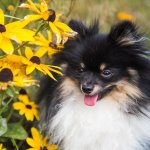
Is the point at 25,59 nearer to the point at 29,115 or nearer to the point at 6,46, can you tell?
the point at 6,46

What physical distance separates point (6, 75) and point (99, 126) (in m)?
0.75

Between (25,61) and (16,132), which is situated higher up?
(25,61)

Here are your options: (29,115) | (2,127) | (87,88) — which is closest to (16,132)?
(29,115)

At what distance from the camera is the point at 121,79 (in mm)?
3219

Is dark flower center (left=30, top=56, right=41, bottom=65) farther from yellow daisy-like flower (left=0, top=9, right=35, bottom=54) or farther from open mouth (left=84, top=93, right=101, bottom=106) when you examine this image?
open mouth (left=84, top=93, right=101, bottom=106)

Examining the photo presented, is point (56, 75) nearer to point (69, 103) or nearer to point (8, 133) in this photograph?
point (69, 103)

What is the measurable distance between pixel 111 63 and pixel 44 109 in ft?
2.20

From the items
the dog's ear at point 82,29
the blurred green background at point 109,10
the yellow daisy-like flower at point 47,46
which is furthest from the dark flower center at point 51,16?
the blurred green background at point 109,10

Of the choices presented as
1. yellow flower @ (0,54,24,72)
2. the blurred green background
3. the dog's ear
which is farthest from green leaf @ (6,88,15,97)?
the blurred green background

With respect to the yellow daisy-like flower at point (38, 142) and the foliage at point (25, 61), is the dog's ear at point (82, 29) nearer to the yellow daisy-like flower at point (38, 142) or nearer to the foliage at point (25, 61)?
the foliage at point (25, 61)

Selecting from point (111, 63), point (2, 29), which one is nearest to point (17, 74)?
point (2, 29)

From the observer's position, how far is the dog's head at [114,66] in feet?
10.5

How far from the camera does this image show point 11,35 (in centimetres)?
283

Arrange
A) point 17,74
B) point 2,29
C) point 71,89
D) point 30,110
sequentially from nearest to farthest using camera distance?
point 2,29, point 17,74, point 71,89, point 30,110
